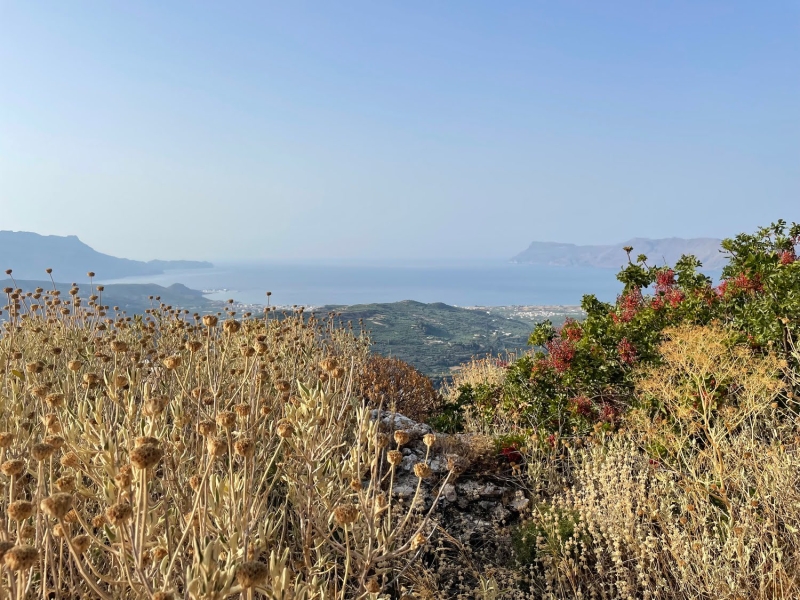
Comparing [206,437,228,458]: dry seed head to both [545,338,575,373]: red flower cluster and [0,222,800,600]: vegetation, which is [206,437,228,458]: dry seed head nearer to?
[0,222,800,600]: vegetation

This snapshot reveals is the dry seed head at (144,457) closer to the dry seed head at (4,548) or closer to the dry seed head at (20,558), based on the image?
the dry seed head at (20,558)

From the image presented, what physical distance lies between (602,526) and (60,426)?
265 cm

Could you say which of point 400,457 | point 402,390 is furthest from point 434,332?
point 400,457

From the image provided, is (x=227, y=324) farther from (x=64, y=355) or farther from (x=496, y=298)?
(x=496, y=298)

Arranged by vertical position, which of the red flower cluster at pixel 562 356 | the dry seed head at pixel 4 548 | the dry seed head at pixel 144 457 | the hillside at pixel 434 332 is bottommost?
the hillside at pixel 434 332

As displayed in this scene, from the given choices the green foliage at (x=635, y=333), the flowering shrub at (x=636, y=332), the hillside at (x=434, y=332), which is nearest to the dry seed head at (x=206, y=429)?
the flowering shrub at (x=636, y=332)

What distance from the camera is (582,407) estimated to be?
A: 4863 millimetres

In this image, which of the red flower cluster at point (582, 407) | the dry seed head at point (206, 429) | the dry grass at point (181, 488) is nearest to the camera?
the dry grass at point (181, 488)

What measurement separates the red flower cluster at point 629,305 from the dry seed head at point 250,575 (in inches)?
196

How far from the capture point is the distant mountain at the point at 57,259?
95188mm

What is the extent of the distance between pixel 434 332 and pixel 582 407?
19143mm

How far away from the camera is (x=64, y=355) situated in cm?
413

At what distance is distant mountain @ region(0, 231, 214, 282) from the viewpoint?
312 ft

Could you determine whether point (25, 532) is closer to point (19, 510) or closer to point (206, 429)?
point (19, 510)
